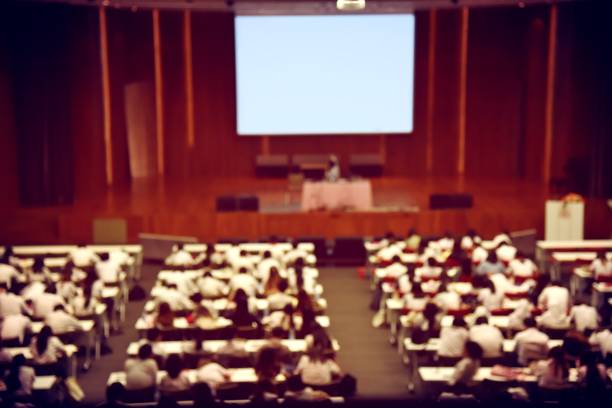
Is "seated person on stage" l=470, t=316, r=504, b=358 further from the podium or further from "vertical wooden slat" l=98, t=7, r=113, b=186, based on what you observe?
"vertical wooden slat" l=98, t=7, r=113, b=186

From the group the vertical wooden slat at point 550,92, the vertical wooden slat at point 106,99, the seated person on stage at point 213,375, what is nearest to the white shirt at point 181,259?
the seated person on stage at point 213,375

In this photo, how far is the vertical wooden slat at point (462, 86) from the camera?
862 inches

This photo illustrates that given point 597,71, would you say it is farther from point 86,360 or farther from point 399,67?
point 86,360

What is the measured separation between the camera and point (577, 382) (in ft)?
28.7

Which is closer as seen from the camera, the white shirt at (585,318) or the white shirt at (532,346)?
the white shirt at (532,346)

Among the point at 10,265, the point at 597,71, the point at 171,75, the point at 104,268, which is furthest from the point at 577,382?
the point at 171,75

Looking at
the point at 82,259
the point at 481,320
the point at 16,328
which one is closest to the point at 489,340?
the point at 481,320

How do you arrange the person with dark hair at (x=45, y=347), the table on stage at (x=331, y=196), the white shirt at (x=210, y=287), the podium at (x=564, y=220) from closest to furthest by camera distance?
the person with dark hair at (x=45, y=347)
the white shirt at (x=210, y=287)
the podium at (x=564, y=220)
the table on stage at (x=331, y=196)

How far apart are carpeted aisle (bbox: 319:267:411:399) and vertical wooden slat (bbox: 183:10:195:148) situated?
25.7ft

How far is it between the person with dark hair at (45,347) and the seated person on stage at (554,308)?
18.8 feet

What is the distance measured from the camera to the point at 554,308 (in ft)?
35.5

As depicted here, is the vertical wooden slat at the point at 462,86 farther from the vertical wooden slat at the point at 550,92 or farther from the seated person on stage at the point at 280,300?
the seated person on stage at the point at 280,300

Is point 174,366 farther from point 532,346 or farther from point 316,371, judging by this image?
point 532,346

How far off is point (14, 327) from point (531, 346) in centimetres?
584
